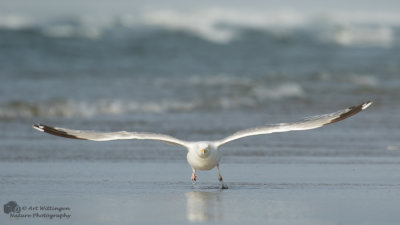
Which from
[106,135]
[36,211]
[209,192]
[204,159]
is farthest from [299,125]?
[36,211]

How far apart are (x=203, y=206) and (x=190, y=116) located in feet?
30.2

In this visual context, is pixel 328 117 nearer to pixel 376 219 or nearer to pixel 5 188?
pixel 376 219

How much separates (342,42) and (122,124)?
92.9 ft

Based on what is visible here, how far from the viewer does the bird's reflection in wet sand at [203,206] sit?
7605 millimetres

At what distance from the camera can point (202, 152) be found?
906cm

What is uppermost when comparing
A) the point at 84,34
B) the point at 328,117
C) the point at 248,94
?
the point at 84,34

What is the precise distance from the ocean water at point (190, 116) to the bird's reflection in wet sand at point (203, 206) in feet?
0.07

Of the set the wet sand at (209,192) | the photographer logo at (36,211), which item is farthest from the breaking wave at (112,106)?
the photographer logo at (36,211)

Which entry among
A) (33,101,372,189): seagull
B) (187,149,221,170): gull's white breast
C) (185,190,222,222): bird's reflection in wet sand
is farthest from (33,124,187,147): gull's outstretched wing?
(185,190,222,222): bird's reflection in wet sand

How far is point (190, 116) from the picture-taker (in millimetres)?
17344

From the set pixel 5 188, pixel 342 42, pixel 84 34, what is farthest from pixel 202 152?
pixel 342 42

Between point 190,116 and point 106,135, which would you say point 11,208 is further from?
point 190,116

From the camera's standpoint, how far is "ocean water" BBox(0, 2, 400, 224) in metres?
8.47

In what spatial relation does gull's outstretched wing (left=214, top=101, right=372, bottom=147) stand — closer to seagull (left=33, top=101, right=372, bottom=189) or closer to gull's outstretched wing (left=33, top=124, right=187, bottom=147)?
seagull (left=33, top=101, right=372, bottom=189)
